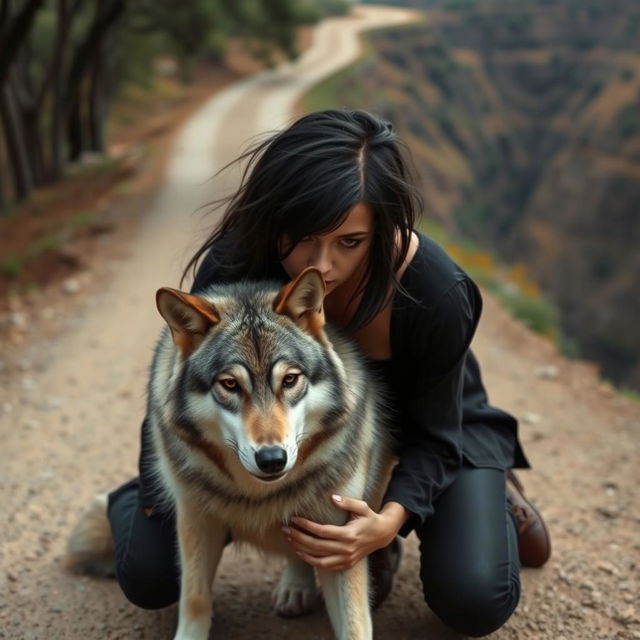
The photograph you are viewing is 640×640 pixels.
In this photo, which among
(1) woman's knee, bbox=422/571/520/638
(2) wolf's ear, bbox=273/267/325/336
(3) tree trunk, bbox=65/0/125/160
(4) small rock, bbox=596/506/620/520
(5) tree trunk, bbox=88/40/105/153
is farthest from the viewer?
(5) tree trunk, bbox=88/40/105/153

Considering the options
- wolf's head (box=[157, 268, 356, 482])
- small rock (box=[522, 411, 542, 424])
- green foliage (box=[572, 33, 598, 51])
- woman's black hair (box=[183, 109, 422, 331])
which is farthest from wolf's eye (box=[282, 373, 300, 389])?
green foliage (box=[572, 33, 598, 51])

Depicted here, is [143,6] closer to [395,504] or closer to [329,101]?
[329,101]

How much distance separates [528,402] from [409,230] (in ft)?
14.8

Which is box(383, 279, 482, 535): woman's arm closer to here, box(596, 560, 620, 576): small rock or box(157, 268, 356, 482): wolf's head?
box(157, 268, 356, 482): wolf's head

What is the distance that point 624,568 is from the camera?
4.04m

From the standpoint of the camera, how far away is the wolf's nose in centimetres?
249

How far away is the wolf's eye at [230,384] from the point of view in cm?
267

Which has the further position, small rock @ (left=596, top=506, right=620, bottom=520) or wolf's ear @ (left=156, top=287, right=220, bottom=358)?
small rock @ (left=596, top=506, right=620, bottom=520)

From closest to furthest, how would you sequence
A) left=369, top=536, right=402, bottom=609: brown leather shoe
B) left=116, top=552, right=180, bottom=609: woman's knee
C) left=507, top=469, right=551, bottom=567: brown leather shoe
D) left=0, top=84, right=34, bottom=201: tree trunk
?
left=116, top=552, right=180, bottom=609: woman's knee < left=369, top=536, right=402, bottom=609: brown leather shoe < left=507, top=469, right=551, bottom=567: brown leather shoe < left=0, top=84, right=34, bottom=201: tree trunk

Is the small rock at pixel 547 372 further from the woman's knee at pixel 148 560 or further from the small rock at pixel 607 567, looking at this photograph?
the woman's knee at pixel 148 560

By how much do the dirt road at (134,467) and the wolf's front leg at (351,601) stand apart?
0.47 metres

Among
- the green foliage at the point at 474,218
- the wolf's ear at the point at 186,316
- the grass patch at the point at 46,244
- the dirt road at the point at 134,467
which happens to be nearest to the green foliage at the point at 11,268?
the grass patch at the point at 46,244

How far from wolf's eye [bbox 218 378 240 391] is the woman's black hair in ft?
2.17

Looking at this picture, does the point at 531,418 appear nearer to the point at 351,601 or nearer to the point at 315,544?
the point at 351,601
